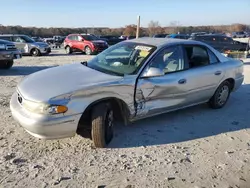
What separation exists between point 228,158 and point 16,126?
342cm

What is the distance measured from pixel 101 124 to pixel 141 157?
2.35 ft

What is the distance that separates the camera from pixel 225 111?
596cm

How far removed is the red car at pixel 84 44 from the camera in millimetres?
21297

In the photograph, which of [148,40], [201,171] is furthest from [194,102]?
[201,171]

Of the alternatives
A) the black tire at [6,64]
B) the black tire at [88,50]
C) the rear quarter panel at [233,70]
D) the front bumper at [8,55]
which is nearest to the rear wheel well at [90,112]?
the rear quarter panel at [233,70]

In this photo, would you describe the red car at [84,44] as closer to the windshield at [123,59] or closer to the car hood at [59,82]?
the windshield at [123,59]

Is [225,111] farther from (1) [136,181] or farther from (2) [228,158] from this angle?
(1) [136,181]

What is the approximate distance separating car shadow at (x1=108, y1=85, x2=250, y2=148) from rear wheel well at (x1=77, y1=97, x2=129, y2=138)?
1.16 ft

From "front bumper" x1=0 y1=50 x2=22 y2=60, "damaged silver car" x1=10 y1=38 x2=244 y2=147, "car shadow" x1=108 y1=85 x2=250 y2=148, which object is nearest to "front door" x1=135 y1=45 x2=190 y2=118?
"damaged silver car" x1=10 y1=38 x2=244 y2=147

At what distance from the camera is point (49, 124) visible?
357 cm

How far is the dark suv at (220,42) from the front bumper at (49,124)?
17.6 m

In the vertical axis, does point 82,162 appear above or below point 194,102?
below

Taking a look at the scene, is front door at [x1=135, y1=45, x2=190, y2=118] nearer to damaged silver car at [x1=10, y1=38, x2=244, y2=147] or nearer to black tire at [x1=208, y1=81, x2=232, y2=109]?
damaged silver car at [x1=10, y1=38, x2=244, y2=147]

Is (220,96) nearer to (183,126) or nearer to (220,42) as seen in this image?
(183,126)
